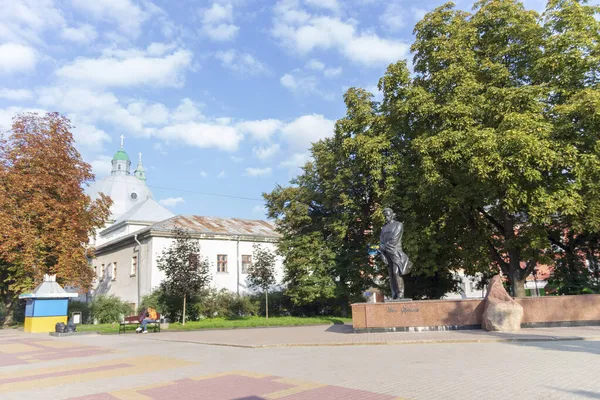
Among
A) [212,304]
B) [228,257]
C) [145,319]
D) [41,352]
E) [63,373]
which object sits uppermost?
[228,257]

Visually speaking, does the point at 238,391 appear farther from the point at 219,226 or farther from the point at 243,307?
the point at 219,226

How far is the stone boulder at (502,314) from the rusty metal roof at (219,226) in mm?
19881

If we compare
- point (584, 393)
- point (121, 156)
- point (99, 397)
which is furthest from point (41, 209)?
point (121, 156)

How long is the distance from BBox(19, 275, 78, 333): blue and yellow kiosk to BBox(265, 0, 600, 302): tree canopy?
12.3 meters

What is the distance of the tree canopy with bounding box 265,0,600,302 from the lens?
15547mm

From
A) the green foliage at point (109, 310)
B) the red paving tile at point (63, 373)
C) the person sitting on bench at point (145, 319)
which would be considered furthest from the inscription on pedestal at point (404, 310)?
the green foliage at point (109, 310)

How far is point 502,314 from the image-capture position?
13.0 m

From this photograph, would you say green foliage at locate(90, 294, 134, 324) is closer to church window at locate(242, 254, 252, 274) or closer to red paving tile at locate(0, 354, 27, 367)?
church window at locate(242, 254, 252, 274)

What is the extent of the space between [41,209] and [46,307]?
6.84 metres

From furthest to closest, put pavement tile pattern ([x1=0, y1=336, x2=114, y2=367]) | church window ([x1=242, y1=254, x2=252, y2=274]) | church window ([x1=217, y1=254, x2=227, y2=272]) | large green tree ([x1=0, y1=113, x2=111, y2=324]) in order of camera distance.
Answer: church window ([x1=242, y1=254, x2=252, y2=274]) → church window ([x1=217, y1=254, x2=227, y2=272]) → large green tree ([x1=0, y1=113, x2=111, y2=324]) → pavement tile pattern ([x1=0, y1=336, x2=114, y2=367])

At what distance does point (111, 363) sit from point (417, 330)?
9147mm

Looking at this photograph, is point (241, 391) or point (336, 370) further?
point (336, 370)

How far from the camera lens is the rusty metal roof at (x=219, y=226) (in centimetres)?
3253

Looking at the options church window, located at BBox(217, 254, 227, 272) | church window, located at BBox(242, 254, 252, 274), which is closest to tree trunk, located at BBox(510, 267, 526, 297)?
church window, located at BBox(242, 254, 252, 274)
